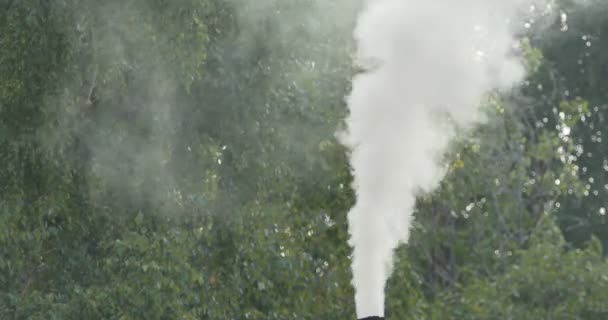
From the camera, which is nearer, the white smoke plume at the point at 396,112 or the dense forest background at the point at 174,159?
the white smoke plume at the point at 396,112

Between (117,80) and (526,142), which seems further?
(526,142)

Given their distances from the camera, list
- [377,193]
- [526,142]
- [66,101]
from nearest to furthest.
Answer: [377,193] < [66,101] < [526,142]

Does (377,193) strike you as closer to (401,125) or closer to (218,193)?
(401,125)

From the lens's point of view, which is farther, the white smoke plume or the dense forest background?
the dense forest background

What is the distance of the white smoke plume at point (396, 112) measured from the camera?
15.5m

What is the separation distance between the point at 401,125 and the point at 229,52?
8.21ft

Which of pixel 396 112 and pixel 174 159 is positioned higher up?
pixel 174 159

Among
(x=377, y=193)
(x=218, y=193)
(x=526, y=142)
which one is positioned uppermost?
(x=526, y=142)

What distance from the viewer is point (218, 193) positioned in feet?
60.6

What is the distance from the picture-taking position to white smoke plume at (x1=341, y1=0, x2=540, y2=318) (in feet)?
50.8

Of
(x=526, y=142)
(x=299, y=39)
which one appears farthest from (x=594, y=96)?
(x=299, y=39)

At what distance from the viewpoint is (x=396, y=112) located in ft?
54.1

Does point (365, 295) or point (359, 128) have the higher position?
point (359, 128)

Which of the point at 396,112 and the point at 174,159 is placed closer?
the point at 396,112
